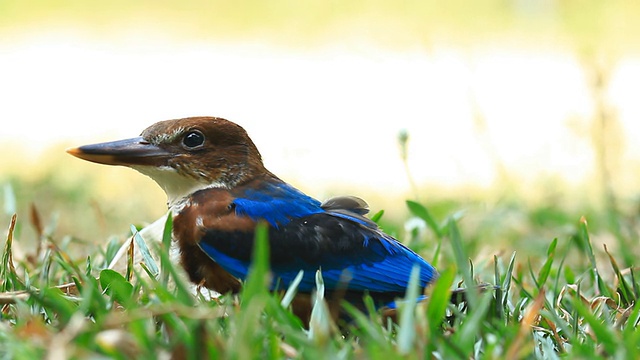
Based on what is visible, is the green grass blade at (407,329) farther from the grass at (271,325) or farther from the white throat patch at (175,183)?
the white throat patch at (175,183)

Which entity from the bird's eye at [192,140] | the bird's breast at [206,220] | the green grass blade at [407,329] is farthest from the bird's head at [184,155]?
the green grass blade at [407,329]

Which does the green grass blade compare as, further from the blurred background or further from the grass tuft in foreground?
the blurred background

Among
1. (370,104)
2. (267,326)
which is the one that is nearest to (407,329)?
(267,326)

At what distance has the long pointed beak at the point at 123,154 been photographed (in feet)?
9.53

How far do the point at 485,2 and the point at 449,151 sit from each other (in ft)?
16.0

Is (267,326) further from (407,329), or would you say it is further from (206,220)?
(206,220)

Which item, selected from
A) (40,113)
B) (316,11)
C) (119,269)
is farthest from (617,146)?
(316,11)

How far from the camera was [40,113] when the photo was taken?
320 inches

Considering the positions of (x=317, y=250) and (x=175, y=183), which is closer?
(x=317, y=250)

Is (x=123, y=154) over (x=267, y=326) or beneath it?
over

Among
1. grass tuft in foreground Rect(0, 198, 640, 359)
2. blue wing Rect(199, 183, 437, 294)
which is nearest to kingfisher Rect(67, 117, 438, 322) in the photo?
blue wing Rect(199, 183, 437, 294)

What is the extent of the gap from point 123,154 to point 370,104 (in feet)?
17.5

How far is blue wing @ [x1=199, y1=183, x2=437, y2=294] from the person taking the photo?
8.53 feet

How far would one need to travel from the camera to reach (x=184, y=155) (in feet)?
9.64
